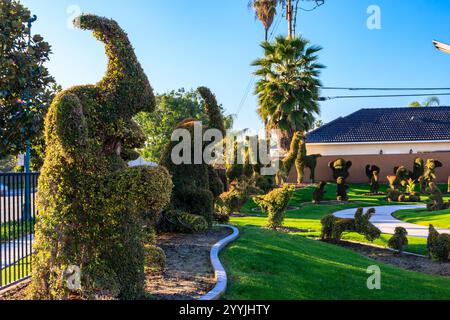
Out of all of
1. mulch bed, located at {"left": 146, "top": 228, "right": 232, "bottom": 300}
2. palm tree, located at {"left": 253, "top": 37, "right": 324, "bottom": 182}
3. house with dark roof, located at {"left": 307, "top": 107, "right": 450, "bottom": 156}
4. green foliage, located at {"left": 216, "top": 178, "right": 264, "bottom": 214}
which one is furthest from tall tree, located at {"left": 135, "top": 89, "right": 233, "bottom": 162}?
mulch bed, located at {"left": 146, "top": 228, "right": 232, "bottom": 300}

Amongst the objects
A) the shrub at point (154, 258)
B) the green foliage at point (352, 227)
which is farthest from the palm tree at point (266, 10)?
the shrub at point (154, 258)

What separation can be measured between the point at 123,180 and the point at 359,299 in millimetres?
4067

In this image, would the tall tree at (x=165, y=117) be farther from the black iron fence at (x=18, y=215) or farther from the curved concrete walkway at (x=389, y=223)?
the black iron fence at (x=18, y=215)

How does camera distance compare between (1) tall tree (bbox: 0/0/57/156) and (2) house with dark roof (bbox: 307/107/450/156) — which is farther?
(2) house with dark roof (bbox: 307/107/450/156)

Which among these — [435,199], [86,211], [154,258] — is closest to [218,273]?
[154,258]

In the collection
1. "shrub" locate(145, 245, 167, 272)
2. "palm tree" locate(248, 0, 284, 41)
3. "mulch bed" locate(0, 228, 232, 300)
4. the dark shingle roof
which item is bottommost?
"mulch bed" locate(0, 228, 232, 300)

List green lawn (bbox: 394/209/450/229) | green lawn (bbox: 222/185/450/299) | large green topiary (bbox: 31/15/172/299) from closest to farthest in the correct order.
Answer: large green topiary (bbox: 31/15/172/299)
green lawn (bbox: 222/185/450/299)
green lawn (bbox: 394/209/450/229)

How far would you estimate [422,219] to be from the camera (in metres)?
17.6

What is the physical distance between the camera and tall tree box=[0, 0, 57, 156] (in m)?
8.09

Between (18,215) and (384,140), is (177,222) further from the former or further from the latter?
(384,140)

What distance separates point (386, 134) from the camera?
35688mm

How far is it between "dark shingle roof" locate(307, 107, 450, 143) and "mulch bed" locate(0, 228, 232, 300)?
2872cm

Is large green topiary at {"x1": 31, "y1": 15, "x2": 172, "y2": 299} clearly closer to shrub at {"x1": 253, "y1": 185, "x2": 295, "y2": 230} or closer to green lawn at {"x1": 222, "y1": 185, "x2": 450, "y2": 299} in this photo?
green lawn at {"x1": 222, "y1": 185, "x2": 450, "y2": 299}
